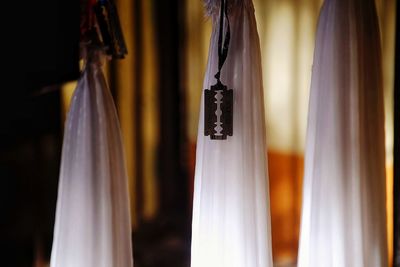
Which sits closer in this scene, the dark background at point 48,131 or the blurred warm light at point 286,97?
the dark background at point 48,131

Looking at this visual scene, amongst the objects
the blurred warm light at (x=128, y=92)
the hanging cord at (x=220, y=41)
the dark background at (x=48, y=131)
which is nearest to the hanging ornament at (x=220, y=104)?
the hanging cord at (x=220, y=41)

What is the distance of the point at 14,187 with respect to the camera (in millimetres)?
2148

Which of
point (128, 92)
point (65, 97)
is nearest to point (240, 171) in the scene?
point (65, 97)

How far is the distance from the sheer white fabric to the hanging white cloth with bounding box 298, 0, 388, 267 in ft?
0.38

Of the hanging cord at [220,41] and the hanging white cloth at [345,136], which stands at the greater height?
the hanging cord at [220,41]

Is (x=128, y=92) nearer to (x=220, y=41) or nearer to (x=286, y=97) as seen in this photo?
(x=286, y=97)

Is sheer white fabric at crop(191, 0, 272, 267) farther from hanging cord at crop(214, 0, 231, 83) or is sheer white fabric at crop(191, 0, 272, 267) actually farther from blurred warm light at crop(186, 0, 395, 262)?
blurred warm light at crop(186, 0, 395, 262)

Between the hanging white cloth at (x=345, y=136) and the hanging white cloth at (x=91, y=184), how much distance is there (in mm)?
515

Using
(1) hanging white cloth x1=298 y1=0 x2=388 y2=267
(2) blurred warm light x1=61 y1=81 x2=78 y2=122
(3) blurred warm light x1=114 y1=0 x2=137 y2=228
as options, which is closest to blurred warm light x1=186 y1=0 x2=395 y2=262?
(3) blurred warm light x1=114 y1=0 x2=137 y2=228

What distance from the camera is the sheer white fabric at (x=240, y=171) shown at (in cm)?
118

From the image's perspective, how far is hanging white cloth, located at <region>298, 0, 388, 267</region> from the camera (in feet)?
3.76

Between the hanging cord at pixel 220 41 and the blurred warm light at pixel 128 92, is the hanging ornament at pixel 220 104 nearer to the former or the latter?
the hanging cord at pixel 220 41

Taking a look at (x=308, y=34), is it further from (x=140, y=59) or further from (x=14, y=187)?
(x=14, y=187)

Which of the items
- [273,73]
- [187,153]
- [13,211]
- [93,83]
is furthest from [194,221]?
[187,153]
